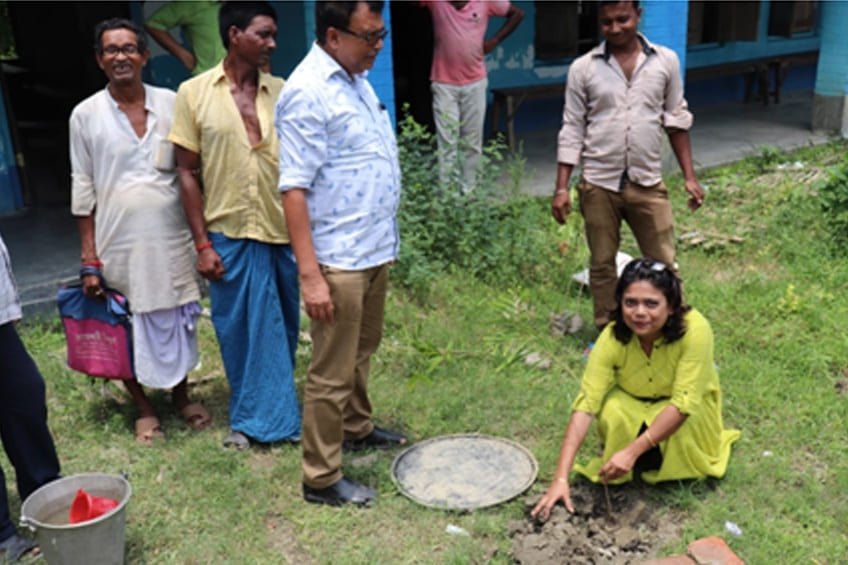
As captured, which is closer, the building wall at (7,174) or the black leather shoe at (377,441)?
the black leather shoe at (377,441)

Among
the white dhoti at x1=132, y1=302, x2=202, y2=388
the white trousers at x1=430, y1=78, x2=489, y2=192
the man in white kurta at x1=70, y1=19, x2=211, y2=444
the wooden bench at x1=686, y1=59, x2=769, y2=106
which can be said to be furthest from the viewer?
the wooden bench at x1=686, y1=59, x2=769, y2=106

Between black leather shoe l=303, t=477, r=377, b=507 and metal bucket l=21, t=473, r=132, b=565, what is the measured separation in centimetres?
72

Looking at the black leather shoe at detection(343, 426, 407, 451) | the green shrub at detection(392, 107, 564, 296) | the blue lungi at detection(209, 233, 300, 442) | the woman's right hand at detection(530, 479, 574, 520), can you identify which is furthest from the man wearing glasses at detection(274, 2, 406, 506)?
the green shrub at detection(392, 107, 564, 296)

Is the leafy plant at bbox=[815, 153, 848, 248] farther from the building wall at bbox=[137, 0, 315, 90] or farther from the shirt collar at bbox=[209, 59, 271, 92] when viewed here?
the shirt collar at bbox=[209, 59, 271, 92]

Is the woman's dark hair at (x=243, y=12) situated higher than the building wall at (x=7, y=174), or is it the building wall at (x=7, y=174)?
the woman's dark hair at (x=243, y=12)

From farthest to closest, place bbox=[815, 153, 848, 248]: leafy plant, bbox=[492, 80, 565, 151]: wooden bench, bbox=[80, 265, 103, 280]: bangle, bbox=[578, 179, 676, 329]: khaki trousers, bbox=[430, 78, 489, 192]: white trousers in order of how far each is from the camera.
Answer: bbox=[492, 80, 565, 151]: wooden bench < bbox=[430, 78, 489, 192]: white trousers < bbox=[815, 153, 848, 248]: leafy plant < bbox=[578, 179, 676, 329]: khaki trousers < bbox=[80, 265, 103, 280]: bangle

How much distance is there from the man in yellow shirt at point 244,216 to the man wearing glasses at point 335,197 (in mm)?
534

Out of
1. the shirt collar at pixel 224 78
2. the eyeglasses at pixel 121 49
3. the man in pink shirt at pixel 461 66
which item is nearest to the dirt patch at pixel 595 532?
the shirt collar at pixel 224 78

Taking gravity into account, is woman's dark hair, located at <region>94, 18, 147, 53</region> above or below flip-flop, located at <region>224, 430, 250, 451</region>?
above

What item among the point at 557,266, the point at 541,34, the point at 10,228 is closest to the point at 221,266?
the point at 557,266

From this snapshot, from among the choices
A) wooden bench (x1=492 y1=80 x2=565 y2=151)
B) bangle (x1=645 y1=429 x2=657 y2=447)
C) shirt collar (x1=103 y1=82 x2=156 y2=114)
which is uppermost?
shirt collar (x1=103 y1=82 x2=156 y2=114)

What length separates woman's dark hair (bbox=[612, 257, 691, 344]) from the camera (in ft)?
10.2

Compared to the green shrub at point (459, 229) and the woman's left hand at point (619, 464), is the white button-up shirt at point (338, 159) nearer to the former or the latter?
the woman's left hand at point (619, 464)

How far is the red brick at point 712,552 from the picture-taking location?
2.84 meters
